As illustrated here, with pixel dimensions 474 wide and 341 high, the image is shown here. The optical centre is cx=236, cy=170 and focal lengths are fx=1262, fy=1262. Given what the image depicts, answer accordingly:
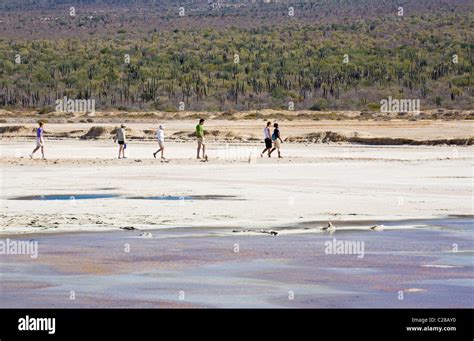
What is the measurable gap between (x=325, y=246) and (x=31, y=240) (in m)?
4.18

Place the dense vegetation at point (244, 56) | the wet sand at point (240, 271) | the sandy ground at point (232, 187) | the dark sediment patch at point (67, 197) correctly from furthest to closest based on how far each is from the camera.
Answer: the dense vegetation at point (244, 56)
the dark sediment patch at point (67, 197)
the sandy ground at point (232, 187)
the wet sand at point (240, 271)

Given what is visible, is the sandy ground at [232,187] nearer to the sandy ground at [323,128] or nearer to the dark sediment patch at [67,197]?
the dark sediment patch at [67,197]

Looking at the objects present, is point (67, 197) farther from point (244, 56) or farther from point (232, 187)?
point (244, 56)

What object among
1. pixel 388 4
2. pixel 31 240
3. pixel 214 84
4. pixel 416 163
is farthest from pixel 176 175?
pixel 388 4

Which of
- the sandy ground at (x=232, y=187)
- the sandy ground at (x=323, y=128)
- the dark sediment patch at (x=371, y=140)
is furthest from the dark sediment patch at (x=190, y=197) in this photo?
the sandy ground at (x=323, y=128)

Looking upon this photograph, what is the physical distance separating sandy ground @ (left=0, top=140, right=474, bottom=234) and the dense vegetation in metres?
41.2

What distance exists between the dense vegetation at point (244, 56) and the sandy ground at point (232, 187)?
41.2 m

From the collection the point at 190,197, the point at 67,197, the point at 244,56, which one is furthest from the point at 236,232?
the point at 244,56

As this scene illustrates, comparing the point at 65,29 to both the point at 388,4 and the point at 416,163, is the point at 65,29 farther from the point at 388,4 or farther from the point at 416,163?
the point at 416,163

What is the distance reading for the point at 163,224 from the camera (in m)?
20.2

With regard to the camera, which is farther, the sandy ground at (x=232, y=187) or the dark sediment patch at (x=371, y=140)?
the dark sediment patch at (x=371, y=140)

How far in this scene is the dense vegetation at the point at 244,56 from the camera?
86.6 metres
